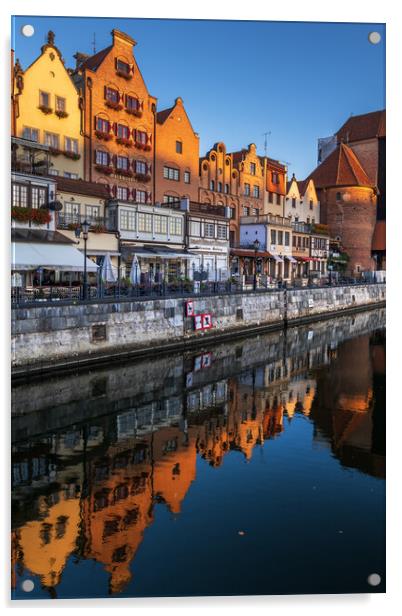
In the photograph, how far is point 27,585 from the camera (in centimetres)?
648

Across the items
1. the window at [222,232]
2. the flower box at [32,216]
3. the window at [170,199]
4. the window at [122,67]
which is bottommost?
the flower box at [32,216]

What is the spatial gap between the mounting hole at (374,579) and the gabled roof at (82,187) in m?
27.5

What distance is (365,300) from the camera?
51.7 m

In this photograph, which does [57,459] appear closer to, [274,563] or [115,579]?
[115,579]

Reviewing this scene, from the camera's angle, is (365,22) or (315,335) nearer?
(365,22)

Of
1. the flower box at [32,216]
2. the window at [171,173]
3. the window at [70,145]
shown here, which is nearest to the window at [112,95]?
the window at [70,145]

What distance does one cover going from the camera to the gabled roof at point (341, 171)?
205ft

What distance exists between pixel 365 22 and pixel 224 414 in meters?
11.5

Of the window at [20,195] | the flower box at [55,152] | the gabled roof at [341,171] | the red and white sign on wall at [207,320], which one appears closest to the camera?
the window at [20,195]

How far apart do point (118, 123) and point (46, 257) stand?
20.2 m

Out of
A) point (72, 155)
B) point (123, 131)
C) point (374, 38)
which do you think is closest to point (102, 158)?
point (123, 131)

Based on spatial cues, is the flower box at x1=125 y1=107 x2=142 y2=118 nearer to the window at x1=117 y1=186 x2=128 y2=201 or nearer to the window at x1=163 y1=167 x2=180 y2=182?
the window at x1=163 y1=167 x2=180 y2=182

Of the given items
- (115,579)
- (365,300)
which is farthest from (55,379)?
→ (365,300)

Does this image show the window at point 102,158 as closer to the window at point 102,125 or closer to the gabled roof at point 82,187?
the window at point 102,125
